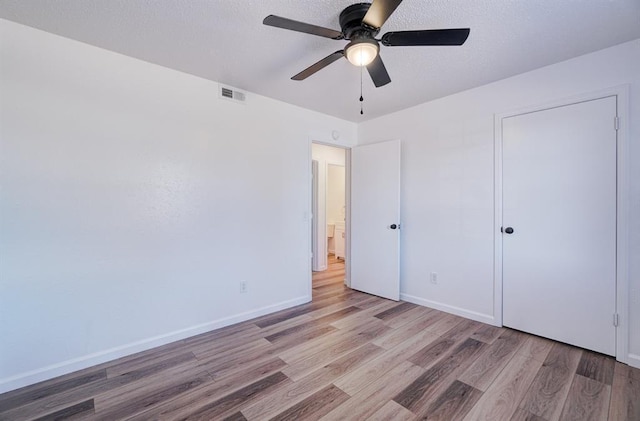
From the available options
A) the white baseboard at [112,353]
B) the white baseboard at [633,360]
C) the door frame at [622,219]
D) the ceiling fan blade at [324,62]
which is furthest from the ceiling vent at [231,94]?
the white baseboard at [633,360]

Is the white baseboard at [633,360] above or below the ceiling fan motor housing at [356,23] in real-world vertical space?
below

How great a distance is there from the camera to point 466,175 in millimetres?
3020

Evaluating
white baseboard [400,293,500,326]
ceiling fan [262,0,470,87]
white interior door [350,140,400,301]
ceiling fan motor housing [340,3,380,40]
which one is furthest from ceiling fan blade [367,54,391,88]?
white baseboard [400,293,500,326]

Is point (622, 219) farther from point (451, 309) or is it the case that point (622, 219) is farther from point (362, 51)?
point (362, 51)

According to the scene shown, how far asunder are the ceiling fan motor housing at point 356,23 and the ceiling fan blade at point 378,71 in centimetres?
16

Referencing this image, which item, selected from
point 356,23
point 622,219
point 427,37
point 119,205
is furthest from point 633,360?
point 119,205

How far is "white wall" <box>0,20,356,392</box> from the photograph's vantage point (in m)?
1.92

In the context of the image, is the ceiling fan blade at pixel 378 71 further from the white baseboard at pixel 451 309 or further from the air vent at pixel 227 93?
the white baseboard at pixel 451 309

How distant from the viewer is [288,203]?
3.33 meters

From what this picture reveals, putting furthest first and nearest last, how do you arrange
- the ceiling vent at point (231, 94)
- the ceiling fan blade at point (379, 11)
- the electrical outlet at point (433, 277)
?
the electrical outlet at point (433, 277) → the ceiling vent at point (231, 94) → the ceiling fan blade at point (379, 11)

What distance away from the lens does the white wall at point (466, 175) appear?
212 centimetres

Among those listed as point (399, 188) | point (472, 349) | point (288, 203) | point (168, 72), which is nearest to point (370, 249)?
point (399, 188)

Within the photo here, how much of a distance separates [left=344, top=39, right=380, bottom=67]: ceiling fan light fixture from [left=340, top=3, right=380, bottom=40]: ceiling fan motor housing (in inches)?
1.6

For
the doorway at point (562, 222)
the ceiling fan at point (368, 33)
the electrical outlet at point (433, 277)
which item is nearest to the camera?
the ceiling fan at point (368, 33)
